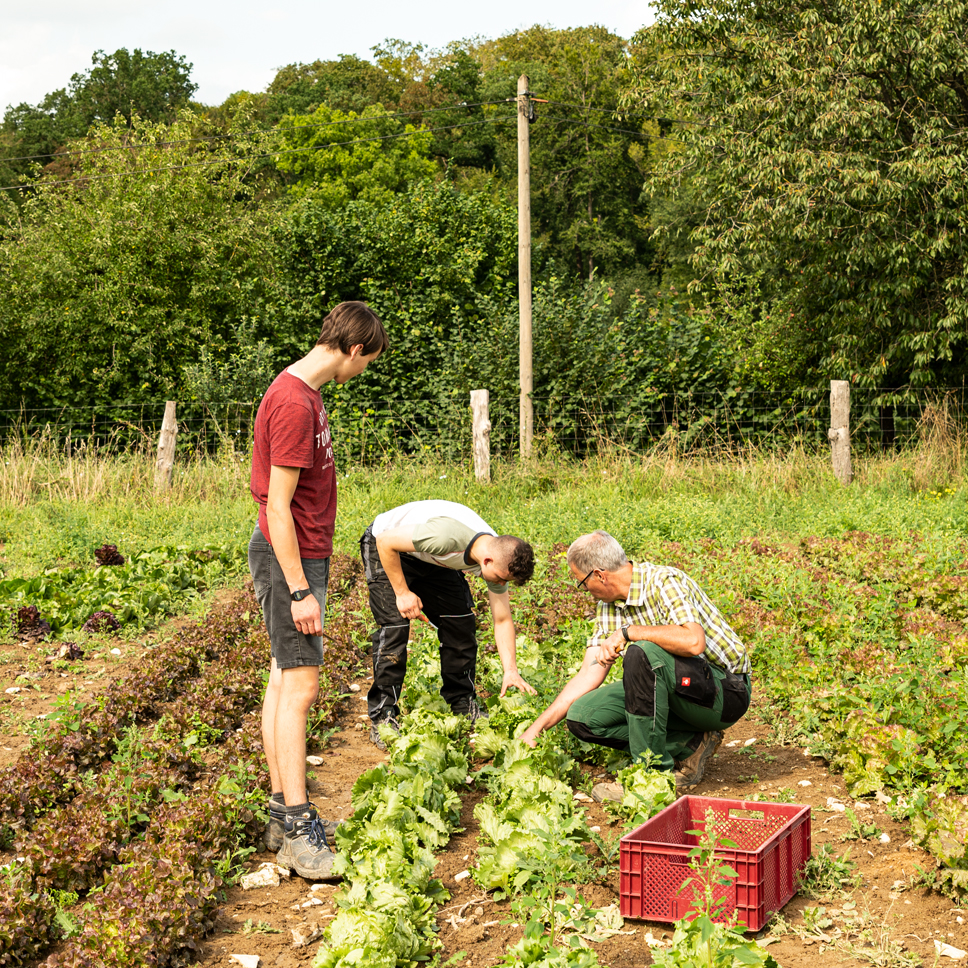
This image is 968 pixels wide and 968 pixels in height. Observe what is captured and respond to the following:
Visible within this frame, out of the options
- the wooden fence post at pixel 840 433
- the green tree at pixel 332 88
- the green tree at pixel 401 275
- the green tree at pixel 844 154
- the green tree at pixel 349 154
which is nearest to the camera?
the wooden fence post at pixel 840 433

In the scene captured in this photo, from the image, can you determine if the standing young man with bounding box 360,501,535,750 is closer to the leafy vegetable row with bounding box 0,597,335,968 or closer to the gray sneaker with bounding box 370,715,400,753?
the gray sneaker with bounding box 370,715,400,753

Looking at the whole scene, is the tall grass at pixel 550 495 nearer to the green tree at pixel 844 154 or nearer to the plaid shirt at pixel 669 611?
the green tree at pixel 844 154

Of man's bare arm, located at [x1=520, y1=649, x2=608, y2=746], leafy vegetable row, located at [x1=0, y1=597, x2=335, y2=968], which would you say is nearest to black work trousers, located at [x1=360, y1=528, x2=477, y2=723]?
leafy vegetable row, located at [x1=0, y1=597, x2=335, y2=968]

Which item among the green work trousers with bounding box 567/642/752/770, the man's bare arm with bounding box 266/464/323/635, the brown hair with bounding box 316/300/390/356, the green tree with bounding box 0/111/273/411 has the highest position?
the green tree with bounding box 0/111/273/411

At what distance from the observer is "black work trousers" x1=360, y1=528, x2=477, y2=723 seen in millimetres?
5005

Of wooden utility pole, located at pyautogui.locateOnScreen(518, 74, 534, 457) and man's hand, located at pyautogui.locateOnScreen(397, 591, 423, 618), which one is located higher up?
wooden utility pole, located at pyautogui.locateOnScreen(518, 74, 534, 457)

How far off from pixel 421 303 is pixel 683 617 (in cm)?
1538

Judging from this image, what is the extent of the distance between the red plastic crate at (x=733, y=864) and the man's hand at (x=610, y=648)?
73 centimetres

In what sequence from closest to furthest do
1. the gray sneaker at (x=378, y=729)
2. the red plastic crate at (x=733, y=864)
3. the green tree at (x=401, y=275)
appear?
the red plastic crate at (x=733, y=864) → the gray sneaker at (x=378, y=729) → the green tree at (x=401, y=275)

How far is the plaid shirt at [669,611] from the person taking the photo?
13.7 ft

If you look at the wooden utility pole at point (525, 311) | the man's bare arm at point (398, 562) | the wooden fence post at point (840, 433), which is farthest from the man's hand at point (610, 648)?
the wooden utility pole at point (525, 311)

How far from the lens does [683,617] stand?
13.6ft

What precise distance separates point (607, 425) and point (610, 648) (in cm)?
1079

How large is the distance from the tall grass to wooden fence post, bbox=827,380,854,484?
19cm
